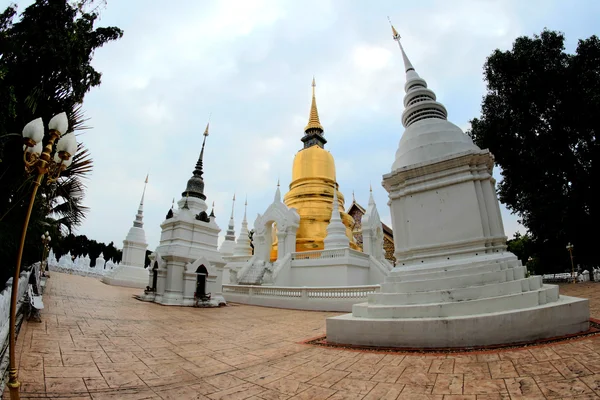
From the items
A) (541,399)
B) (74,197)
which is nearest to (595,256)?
(541,399)

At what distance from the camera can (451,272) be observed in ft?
16.9

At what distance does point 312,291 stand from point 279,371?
8.37 meters

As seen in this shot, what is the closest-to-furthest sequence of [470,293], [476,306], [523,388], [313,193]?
[523,388]
[476,306]
[470,293]
[313,193]

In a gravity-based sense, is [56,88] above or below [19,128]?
above

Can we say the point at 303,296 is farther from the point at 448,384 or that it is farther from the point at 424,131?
the point at 448,384

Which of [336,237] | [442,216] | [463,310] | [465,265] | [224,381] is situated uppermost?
[336,237]

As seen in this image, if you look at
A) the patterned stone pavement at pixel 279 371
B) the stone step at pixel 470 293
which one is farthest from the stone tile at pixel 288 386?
the stone step at pixel 470 293

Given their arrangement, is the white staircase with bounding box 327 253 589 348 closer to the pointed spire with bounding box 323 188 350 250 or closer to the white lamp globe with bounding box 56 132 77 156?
the white lamp globe with bounding box 56 132 77 156

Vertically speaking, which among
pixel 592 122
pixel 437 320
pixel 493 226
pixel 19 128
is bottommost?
pixel 437 320

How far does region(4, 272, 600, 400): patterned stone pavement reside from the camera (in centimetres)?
271

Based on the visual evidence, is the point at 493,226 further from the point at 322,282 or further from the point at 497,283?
the point at 322,282

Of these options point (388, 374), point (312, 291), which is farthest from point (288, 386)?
point (312, 291)

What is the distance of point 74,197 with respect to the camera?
7.91 m

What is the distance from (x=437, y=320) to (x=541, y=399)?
5.96 feet
